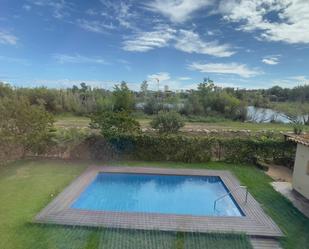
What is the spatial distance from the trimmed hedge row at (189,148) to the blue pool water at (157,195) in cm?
214

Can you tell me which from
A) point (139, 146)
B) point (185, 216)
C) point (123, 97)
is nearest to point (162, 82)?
point (123, 97)

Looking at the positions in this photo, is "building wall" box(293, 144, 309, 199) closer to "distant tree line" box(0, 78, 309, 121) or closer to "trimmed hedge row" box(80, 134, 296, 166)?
"trimmed hedge row" box(80, 134, 296, 166)

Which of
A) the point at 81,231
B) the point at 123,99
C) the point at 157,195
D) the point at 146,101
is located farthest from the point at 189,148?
the point at 146,101

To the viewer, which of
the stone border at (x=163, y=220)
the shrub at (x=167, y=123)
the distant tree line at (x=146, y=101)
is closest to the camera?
the stone border at (x=163, y=220)

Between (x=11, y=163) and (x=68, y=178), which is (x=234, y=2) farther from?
(x=11, y=163)

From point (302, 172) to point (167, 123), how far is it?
10836 mm

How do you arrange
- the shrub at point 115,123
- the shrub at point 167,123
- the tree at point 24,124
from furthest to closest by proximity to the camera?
the shrub at point 167,123 < the shrub at point 115,123 < the tree at point 24,124

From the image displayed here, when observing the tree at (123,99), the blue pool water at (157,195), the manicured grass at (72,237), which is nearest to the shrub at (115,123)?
the blue pool water at (157,195)

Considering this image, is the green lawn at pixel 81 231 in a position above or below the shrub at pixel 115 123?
below

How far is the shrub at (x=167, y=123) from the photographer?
19047 millimetres

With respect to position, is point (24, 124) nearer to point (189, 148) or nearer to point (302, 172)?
point (189, 148)

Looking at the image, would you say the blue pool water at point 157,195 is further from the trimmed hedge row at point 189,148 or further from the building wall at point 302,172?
the building wall at point 302,172

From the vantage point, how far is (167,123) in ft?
62.6

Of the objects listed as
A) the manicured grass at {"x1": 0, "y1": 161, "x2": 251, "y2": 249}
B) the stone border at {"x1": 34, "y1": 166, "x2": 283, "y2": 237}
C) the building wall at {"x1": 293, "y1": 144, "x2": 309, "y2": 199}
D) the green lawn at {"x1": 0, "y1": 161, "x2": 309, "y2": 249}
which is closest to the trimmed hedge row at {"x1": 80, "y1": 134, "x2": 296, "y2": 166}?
the green lawn at {"x1": 0, "y1": 161, "x2": 309, "y2": 249}
